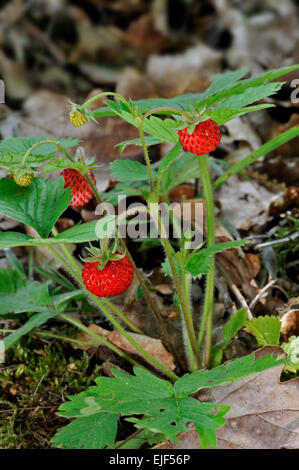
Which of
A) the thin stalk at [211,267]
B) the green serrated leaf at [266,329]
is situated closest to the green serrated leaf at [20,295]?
the thin stalk at [211,267]

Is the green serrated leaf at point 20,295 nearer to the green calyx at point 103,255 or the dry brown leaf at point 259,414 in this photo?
the green calyx at point 103,255

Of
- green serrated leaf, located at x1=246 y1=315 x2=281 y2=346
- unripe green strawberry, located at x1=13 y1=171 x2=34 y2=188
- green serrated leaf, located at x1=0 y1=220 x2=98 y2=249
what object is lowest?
green serrated leaf, located at x1=246 y1=315 x2=281 y2=346

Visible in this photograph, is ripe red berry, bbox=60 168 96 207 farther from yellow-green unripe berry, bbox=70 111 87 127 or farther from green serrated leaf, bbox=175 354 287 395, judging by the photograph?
green serrated leaf, bbox=175 354 287 395

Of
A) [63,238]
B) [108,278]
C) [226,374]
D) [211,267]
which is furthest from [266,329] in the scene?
[63,238]

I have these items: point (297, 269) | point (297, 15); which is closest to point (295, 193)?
point (297, 269)

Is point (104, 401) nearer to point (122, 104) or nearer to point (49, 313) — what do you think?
point (49, 313)

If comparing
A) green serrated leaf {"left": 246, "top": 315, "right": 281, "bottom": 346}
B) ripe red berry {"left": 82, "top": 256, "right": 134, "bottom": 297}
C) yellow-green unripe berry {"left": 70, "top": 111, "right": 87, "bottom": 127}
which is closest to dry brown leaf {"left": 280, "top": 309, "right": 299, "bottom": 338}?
green serrated leaf {"left": 246, "top": 315, "right": 281, "bottom": 346}

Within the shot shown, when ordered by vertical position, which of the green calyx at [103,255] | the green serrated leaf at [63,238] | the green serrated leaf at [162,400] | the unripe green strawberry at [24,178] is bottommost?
the green serrated leaf at [162,400]
